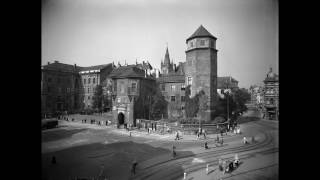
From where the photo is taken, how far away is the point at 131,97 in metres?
8.83

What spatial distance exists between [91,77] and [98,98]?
87cm

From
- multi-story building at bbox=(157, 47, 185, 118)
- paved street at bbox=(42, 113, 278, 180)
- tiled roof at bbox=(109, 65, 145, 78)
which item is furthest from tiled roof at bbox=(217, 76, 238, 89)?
tiled roof at bbox=(109, 65, 145, 78)

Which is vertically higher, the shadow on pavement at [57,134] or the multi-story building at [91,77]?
the multi-story building at [91,77]

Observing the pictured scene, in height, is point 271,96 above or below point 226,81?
below

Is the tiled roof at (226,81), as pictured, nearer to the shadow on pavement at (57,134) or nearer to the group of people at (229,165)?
the group of people at (229,165)

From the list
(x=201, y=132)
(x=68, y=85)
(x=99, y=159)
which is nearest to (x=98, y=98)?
(x=68, y=85)

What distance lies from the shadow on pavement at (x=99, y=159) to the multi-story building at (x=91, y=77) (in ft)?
5.64

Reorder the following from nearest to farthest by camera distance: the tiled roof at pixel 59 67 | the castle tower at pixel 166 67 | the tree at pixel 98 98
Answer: the tiled roof at pixel 59 67
the castle tower at pixel 166 67
the tree at pixel 98 98

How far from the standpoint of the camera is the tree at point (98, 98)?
297 inches

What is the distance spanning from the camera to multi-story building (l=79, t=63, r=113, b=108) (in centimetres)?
705

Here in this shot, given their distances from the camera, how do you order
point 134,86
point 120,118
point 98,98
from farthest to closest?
point 134,86 → point 120,118 → point 98,98

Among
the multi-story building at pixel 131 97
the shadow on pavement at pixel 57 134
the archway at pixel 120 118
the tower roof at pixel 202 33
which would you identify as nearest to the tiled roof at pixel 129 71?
the multi-story building at pixel 131 97

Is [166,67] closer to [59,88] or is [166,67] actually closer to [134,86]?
[134,86]
